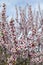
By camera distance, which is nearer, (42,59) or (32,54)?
(32,54)

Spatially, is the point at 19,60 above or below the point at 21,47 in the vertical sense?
below

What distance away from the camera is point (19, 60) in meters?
6.89

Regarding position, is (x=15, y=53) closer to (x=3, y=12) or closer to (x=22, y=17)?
(x=3, y=12)

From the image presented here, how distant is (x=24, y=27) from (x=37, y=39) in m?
1.12

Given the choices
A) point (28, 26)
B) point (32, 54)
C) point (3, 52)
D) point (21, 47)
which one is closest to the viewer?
point (21, 47)

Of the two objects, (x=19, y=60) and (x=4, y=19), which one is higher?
(x=4, y=19)

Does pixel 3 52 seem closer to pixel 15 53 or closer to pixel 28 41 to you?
pixel 28 41

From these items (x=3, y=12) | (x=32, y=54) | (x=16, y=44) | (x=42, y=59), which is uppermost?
(x=3, y=12)

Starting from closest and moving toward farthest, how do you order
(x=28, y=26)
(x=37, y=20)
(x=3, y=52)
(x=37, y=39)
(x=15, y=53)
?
(x=15, y=53) → (x=37, y=39) → (x=3, y=52) → (x=28, y=26) → (x=37, y=20)

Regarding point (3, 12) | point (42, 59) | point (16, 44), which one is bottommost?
point (42, 59)

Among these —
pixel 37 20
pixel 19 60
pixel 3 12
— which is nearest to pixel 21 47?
pixel 3 12

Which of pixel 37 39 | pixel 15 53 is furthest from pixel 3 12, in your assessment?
pixel 37 39

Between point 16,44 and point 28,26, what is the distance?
2.58 meters

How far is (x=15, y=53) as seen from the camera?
5031 millimetres
